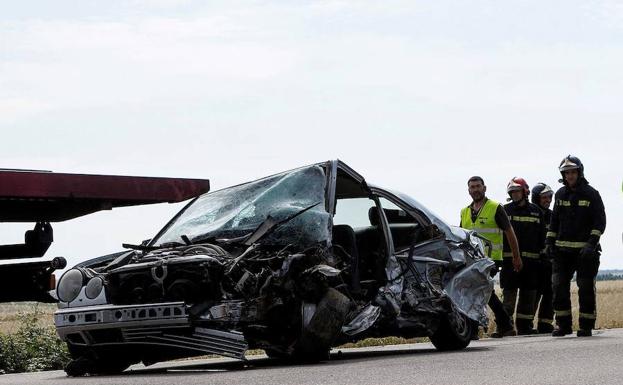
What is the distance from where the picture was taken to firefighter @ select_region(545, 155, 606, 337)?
→ 47.2 ft

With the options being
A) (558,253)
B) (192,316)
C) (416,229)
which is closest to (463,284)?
(416,229)

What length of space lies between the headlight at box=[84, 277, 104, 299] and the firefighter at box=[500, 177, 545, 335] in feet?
24.7

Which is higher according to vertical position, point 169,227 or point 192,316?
point 169,227

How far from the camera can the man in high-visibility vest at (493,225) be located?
51.4ft

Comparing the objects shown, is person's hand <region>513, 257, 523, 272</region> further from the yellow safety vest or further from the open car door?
the open car door

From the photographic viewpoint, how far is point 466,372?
30.1 feet

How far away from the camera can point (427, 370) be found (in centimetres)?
941

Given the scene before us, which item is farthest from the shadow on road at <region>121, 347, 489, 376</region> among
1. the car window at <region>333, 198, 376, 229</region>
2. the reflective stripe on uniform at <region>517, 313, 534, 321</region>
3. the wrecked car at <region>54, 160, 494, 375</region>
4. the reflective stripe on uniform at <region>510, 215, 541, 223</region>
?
the reflective stripe on uniform at <region>510, 215, 541, 223</region>

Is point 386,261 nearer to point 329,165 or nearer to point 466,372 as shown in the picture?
point 329,165

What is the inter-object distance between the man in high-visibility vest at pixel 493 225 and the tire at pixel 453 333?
3100mm

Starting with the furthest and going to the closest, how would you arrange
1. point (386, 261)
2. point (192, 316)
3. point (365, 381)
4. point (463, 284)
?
point (463, 284) → point (386, 261) → point (192, 316) → point (365, 381)

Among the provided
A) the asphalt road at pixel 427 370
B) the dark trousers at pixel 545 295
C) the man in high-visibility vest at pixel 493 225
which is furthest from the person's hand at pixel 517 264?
the asphalt road at pixel 427 370

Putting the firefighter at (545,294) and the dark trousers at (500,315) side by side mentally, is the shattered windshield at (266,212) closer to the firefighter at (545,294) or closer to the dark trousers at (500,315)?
the dark trousers at (500,315)

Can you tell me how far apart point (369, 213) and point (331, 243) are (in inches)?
49.6
